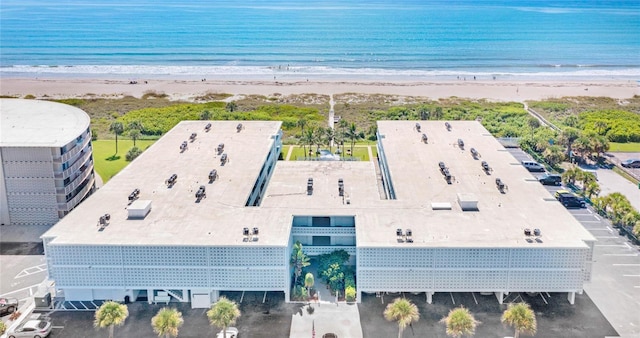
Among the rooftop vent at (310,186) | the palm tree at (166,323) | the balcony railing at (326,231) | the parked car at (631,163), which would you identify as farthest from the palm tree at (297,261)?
the parked car at (631,163)

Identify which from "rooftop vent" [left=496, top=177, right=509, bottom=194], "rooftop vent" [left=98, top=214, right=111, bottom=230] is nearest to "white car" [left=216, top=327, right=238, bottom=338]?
"rooftop vent" [left=98, top=214, right=111, bottom=230]

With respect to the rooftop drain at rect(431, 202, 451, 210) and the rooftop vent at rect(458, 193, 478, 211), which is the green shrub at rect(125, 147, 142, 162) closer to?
the rooftop drain at rect(431, 202, 451, 210)

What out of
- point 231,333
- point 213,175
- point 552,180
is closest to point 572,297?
point 231,333

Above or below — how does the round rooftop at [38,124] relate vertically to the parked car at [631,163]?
above

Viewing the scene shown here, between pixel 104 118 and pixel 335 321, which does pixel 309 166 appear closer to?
pixel 335 321

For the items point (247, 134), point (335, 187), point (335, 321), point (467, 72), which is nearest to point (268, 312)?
point (335, 321)

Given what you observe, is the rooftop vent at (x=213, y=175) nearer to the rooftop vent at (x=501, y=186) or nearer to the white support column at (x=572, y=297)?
the rooftop vent at (x=501, y=186)

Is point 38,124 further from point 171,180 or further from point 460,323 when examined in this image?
point 460,323
